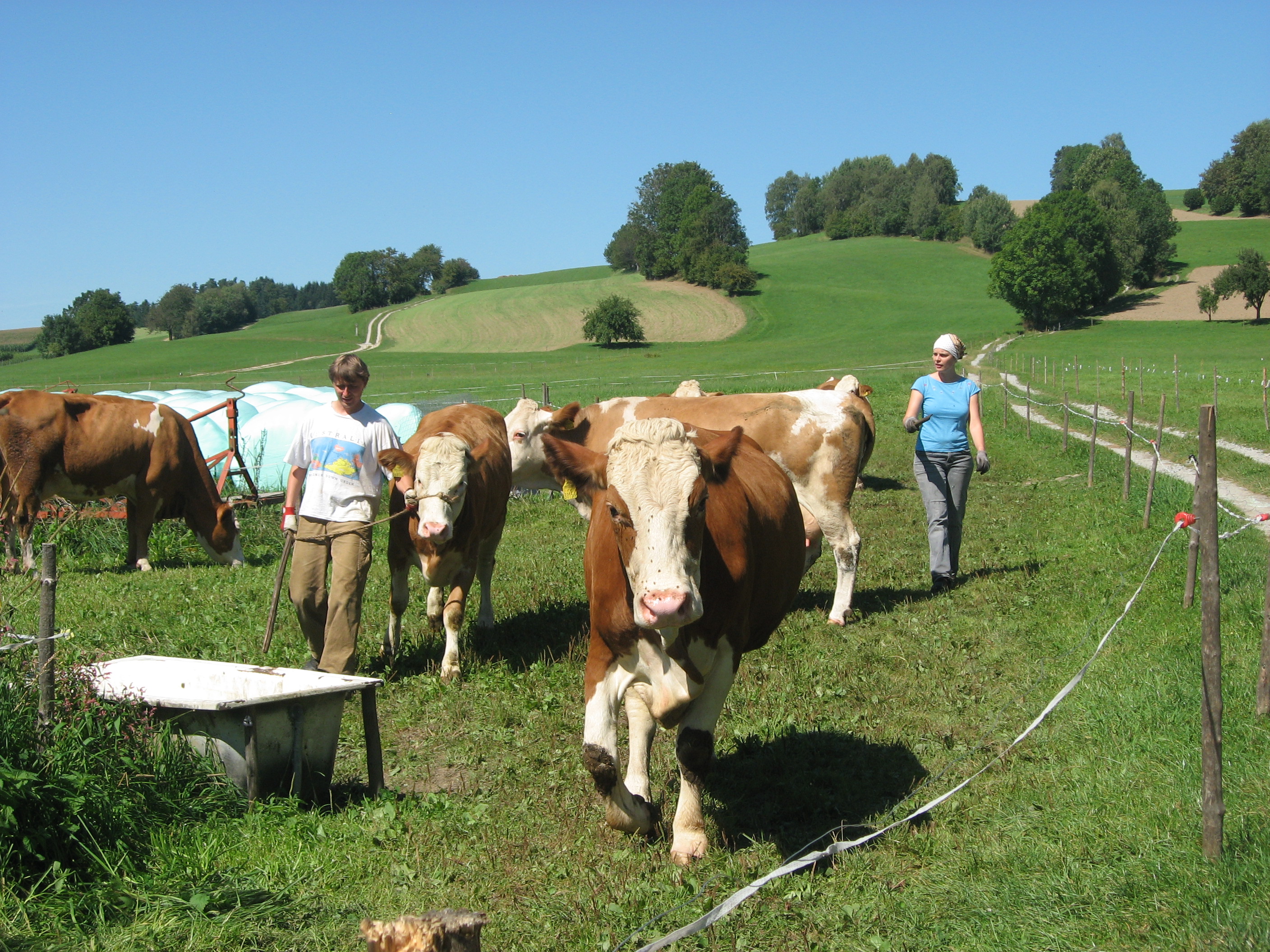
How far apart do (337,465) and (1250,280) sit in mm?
77359

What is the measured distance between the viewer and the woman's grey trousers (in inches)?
357

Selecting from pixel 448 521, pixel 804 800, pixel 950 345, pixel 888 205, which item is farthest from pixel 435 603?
pixel 888 205

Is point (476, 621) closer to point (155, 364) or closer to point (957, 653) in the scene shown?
point (957, 653)

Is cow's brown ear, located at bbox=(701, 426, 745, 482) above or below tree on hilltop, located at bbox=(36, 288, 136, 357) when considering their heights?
below

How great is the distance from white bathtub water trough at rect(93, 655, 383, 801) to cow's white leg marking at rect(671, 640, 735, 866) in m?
1.57

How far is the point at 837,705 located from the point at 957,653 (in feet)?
4.53

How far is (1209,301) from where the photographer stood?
71.9 metres

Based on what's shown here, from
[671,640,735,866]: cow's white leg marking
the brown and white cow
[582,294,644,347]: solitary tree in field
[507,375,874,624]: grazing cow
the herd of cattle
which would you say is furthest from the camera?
[582,294,644,347]: solitary tree in field

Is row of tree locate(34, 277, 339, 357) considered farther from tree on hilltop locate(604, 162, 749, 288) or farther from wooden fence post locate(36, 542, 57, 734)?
wooden fence post locate(36, 542, 57, 734)

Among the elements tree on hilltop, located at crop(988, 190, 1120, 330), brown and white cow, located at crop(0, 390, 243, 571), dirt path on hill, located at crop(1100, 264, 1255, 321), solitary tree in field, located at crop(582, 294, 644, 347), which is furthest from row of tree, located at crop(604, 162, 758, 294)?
brown and white cow, located at crop(0, 390, 243, 571)

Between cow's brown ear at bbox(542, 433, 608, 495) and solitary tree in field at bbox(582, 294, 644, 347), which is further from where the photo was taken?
solitary tree in field at bbox(582, 294, 644, 347)

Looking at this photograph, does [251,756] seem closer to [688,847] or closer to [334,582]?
[334,582]

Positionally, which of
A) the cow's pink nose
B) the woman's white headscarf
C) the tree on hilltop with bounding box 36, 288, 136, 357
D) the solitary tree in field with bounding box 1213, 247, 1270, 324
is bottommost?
the cow's pink nose

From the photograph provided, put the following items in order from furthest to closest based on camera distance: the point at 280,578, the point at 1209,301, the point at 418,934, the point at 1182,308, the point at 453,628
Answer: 1. the point at 1182,308
2. the point at 1209,301
3. the point at 453,628
4. the point at 280,578
5. the point at 418,934
